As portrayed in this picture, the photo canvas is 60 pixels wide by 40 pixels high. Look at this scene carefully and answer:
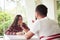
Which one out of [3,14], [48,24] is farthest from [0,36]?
[48,24]

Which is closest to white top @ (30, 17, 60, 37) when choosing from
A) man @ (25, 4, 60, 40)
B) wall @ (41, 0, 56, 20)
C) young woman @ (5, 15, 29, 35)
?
man @ (25, 4, 60, 40)

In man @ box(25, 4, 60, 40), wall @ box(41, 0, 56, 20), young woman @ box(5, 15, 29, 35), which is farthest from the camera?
wall @ box(41, 0, 56, 20)

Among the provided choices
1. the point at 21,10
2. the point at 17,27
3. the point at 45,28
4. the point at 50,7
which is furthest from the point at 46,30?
the point at 50,7

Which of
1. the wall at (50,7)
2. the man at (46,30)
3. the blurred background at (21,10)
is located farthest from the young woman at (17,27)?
the man at (46,30)

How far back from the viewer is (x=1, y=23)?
2.40 m

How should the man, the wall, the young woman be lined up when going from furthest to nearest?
the wall < the young woman < the man

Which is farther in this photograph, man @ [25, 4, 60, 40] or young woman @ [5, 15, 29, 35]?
young woman @ [5, 15, 29, 35]

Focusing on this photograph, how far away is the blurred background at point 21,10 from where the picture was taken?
7.95 ft

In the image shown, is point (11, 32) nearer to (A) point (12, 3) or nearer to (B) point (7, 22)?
(B) point (7, 22)

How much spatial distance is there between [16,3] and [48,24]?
1.15 metres

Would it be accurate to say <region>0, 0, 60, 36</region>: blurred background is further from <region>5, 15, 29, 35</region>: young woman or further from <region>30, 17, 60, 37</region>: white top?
<region>30, 17, 60, 37</region>: white top

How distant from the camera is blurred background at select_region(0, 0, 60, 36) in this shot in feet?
7.95

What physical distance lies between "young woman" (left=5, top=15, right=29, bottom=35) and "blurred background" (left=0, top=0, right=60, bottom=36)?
0.06 metres

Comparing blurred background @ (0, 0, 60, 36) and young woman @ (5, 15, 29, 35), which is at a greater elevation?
blurred background @ (0, 0, 60, 36)
